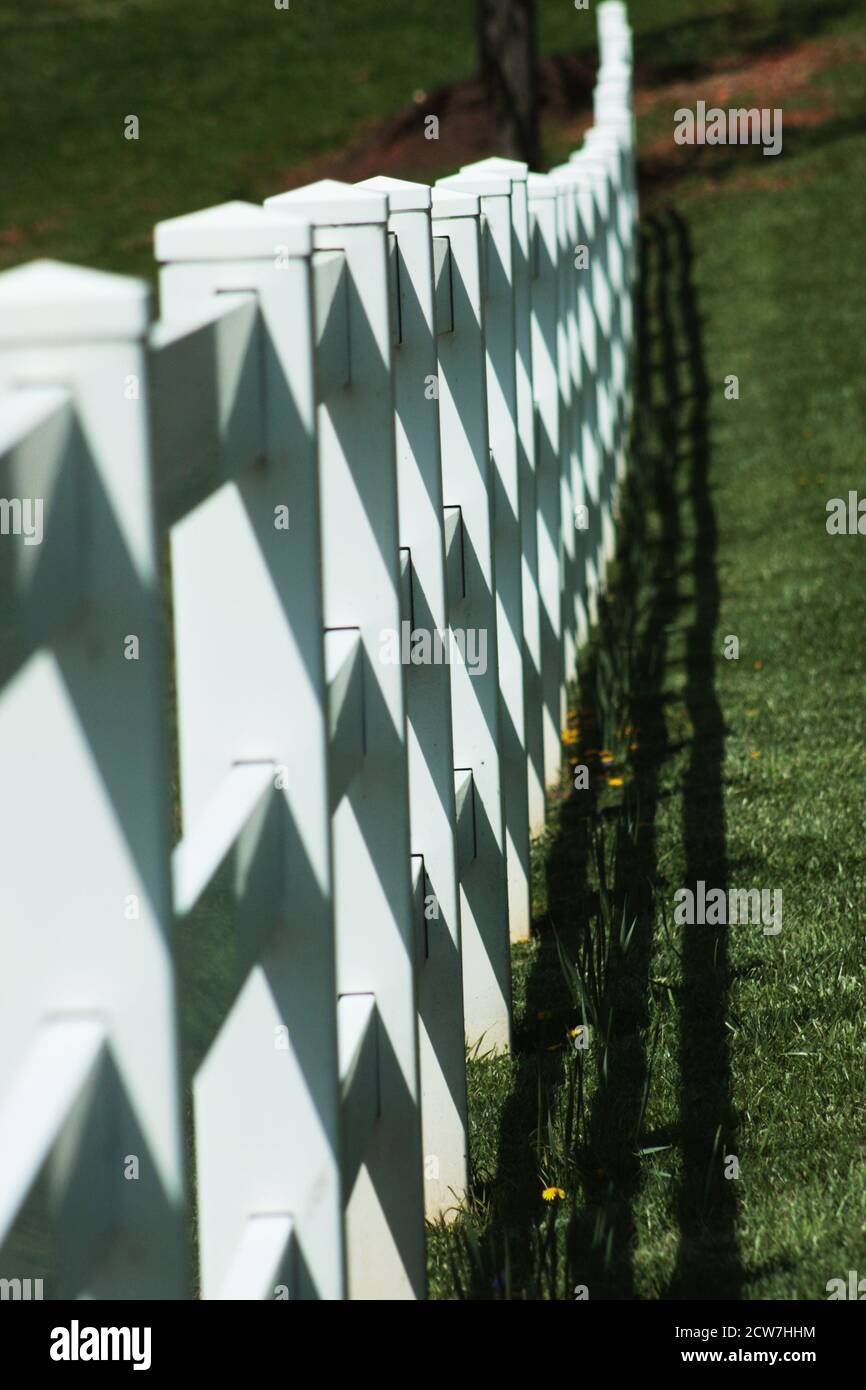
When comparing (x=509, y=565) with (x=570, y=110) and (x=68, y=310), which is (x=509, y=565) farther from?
(x=570, y=110)

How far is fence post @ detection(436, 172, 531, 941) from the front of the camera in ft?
14.3

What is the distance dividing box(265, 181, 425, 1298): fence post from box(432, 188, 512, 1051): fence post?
99cm

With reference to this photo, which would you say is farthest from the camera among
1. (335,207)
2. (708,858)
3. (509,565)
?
(708,858)

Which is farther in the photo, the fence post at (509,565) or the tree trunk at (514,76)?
the tree trunk at (514,76)

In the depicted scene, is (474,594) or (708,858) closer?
(474,594)

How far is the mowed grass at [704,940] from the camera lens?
9.80ft

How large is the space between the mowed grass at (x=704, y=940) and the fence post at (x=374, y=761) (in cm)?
17

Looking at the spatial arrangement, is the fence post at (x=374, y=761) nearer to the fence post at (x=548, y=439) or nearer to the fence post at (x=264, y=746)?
the fence post at (x=264, y=746)

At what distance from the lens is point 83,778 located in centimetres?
153

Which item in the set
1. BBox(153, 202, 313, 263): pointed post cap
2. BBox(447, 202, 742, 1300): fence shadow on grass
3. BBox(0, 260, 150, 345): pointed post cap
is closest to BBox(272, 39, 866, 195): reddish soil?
BBox(447, 202, 742, 1300): fence shadow on grass

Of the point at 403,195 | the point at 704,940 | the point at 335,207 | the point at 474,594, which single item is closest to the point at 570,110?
the point at 704,940

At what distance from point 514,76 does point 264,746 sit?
17768 mm

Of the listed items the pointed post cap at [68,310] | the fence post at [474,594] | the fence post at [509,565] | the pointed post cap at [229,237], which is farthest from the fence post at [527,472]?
the pointed post cap at [68,310]
